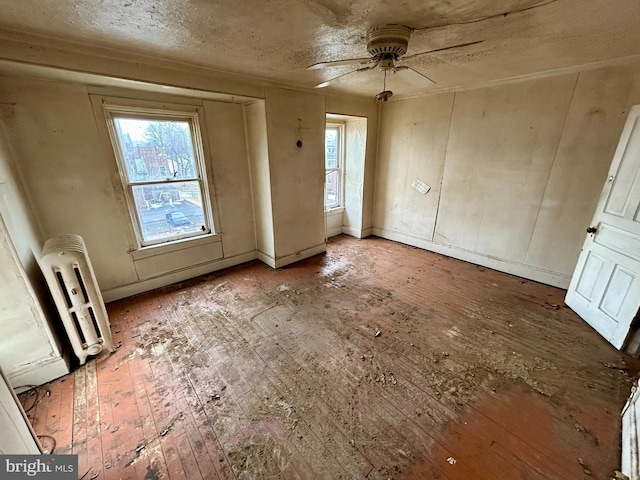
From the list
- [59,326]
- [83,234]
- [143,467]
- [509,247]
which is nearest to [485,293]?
[509,247]

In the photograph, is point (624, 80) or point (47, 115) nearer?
point (47, 115)

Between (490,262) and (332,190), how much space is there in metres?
2.85

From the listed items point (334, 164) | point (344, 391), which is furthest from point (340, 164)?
point (344, 391)

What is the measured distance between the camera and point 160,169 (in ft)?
9.85

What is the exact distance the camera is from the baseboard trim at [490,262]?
10.6 feet

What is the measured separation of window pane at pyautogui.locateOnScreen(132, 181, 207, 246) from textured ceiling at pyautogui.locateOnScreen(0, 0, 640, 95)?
1344mm

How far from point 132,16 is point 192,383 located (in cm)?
242

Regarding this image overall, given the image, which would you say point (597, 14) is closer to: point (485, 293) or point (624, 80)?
point (624, 80)

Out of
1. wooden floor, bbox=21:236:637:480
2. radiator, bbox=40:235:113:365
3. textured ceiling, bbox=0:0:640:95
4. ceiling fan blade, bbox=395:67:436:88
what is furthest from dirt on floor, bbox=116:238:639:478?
textured ceiling, bbox=0:0:640:95

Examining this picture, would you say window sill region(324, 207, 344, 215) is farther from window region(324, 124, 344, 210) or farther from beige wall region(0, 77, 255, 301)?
beige wall region(0, 77, 255, 301)

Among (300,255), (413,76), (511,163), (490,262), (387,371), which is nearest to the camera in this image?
(387,371)

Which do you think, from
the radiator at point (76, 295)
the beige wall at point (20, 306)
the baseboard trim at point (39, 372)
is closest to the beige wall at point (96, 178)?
the beige wall at point (20, 306)

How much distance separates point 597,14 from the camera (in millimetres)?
1570

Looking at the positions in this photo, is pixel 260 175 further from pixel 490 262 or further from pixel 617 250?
pixel 617 250
